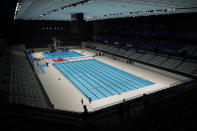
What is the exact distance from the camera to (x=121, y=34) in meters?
30.1

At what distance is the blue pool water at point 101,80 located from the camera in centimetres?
1206

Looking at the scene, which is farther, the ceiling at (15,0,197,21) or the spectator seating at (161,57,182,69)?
the spectator seating at (161,57,182,69)

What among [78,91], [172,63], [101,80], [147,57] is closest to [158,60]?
[172,63]

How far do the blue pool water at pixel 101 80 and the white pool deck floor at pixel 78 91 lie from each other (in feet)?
2.08

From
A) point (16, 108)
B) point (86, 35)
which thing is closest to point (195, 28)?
point (16, 108)

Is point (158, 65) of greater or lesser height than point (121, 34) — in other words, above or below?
below

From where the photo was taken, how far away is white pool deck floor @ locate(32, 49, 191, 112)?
976cm

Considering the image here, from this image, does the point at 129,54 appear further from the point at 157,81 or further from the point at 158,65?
the point at 157,81

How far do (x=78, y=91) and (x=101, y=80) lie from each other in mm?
3347

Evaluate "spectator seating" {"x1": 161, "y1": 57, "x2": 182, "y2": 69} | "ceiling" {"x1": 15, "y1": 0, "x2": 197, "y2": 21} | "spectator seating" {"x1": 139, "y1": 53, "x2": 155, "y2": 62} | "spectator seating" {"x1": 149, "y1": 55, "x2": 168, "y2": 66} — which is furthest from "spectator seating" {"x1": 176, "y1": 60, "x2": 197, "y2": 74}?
"ceiling" {"x1": 15, "y1": 0, "x2": 197, "y2": 21}

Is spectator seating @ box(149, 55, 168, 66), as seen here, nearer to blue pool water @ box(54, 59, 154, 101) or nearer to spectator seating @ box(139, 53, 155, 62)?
spectator seating @ box(139, 53, 155, 62)

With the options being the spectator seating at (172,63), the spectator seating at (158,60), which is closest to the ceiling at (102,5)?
the spectator seating at (172,63)

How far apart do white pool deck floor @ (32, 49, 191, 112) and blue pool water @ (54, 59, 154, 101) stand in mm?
634

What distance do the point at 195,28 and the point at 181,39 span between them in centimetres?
211
